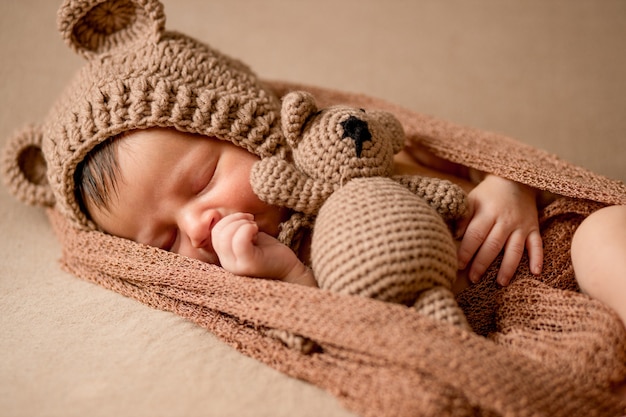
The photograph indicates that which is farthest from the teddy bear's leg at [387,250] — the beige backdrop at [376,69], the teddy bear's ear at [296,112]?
the beige backdrop at [376,69]

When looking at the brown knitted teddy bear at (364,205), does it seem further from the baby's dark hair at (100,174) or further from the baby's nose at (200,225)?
the baby's dark hair at (100,174)

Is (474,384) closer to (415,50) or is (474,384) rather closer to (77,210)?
(77,210)

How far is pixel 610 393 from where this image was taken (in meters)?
0.69

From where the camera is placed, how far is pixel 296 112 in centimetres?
81

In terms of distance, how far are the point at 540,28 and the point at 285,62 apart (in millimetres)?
692

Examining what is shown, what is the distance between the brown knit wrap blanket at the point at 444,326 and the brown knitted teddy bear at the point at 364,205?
1.5 inches

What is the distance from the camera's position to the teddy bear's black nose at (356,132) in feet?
2.56

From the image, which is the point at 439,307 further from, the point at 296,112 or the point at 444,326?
the point at 296,112

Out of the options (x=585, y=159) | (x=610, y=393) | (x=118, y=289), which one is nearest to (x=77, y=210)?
(x=118, y=289)

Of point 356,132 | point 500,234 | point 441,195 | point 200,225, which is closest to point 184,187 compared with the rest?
point 200,225

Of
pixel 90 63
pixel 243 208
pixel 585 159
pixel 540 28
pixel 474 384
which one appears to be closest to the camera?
pixel 474 384

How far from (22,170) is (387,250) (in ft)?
2.71

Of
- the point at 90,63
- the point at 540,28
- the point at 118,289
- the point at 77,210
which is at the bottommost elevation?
the point at 118,289

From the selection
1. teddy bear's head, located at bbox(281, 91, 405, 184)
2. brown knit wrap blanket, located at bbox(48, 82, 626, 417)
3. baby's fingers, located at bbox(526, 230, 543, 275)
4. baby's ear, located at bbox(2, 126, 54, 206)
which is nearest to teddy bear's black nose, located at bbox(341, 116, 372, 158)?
teddy bear's head, located at bbox(281, 91, 405, 184)
